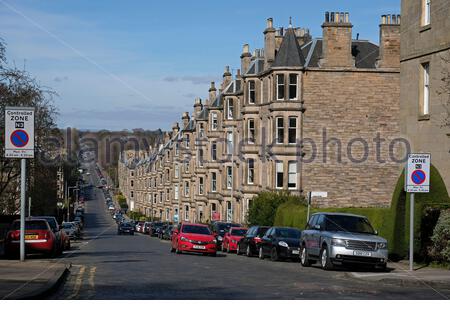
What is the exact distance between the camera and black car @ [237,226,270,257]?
124 ft

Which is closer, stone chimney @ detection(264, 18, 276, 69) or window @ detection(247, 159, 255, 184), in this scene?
stone chimney @ detection(264, 18, 276, 69)

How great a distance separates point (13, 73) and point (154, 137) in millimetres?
126257

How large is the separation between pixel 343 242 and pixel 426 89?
987 centimetres

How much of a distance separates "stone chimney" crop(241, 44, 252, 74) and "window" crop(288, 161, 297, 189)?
15.2 meters

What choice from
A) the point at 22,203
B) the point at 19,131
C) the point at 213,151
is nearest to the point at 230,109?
the point at 213,151

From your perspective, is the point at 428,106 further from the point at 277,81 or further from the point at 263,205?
the point at 277,81

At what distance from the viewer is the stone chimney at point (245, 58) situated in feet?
240

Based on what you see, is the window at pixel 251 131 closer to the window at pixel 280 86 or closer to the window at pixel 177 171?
the window at pixel 280 86

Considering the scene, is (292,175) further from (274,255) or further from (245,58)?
(274,255)

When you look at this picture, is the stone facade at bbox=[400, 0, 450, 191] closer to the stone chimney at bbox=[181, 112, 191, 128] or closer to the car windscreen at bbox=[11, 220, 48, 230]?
the car windscreen at bbox=[11, 220, 48, 230]

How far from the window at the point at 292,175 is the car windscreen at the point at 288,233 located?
25411 millimetres

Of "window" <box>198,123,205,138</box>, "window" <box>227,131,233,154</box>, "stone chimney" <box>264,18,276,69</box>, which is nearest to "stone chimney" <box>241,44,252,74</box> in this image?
"window" <box>227,131,233,154</box>

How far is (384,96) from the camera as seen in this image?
6069 centimetres

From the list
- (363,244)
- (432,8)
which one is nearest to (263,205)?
(432,8)
